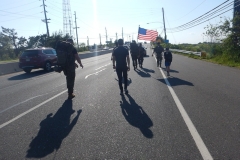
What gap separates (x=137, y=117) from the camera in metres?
5.90

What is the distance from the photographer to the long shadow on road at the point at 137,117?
5.06 m

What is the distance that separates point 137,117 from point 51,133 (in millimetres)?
1982

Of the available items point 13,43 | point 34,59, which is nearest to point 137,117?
point 34,59

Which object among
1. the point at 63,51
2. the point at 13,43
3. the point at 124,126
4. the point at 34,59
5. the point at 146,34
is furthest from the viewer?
the point at 13,43

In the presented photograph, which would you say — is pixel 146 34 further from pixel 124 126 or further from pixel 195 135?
pixel 195 135

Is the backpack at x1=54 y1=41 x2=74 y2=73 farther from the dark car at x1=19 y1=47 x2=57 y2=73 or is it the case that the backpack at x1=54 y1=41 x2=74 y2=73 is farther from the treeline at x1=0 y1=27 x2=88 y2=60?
the treeline at x1=0 y1=27 x2=88 y2=60

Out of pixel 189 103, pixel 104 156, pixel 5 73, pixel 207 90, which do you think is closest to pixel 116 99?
pixel 189 103

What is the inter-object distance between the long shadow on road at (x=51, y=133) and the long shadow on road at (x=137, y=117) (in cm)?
125

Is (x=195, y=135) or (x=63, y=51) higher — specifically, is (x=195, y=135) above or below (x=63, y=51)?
below

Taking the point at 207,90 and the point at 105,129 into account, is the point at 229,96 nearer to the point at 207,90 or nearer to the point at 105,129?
the point at 207,90

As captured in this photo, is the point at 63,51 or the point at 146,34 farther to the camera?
the point at 146,34

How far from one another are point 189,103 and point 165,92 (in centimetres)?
174

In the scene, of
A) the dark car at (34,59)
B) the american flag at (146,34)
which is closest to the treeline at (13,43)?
the american flag at (146,34)

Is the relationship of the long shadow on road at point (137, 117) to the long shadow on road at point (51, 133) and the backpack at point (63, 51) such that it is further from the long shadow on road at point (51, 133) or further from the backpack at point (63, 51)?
the backpack at point (63, 51)
